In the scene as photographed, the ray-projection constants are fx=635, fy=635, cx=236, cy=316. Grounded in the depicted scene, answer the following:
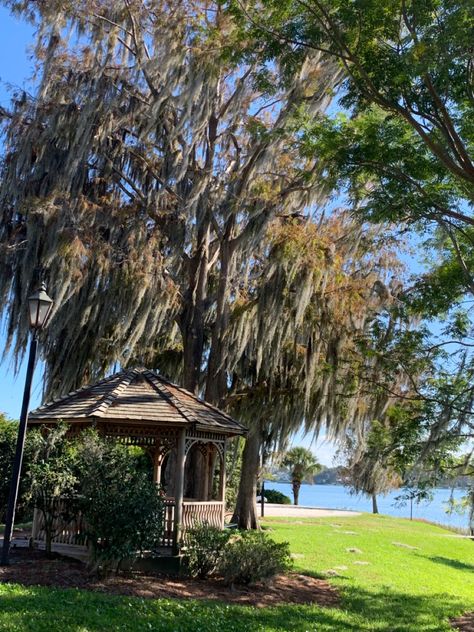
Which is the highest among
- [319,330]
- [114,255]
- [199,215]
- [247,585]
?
[199,215]

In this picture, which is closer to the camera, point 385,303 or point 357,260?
point 385,303

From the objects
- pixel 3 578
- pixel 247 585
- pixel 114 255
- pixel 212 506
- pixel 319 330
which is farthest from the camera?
pixel 319 330

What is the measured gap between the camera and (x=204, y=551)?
10258 mm

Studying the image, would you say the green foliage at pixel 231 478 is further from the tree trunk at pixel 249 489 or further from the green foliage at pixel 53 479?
the green foliage at pixel 53 479

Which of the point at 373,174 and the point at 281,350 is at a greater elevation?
the point at 373,174

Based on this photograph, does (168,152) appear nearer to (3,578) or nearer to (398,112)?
(398,112)

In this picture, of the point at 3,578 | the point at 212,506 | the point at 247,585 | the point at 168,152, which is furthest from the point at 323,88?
the point at 3,578

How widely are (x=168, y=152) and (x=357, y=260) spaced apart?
5681 millimetres

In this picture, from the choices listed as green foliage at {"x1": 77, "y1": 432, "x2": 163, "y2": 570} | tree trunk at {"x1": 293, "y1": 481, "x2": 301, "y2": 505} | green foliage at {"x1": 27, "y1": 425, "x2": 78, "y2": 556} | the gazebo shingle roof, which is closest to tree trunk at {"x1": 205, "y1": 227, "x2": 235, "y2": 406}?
the gazebo shingle roof

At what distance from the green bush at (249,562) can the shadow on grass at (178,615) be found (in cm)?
120

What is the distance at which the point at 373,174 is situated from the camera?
29.6 ft

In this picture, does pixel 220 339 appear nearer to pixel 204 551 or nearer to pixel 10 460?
pixel 10 460

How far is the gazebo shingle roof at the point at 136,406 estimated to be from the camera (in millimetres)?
11062

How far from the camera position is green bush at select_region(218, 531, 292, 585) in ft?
32.3
